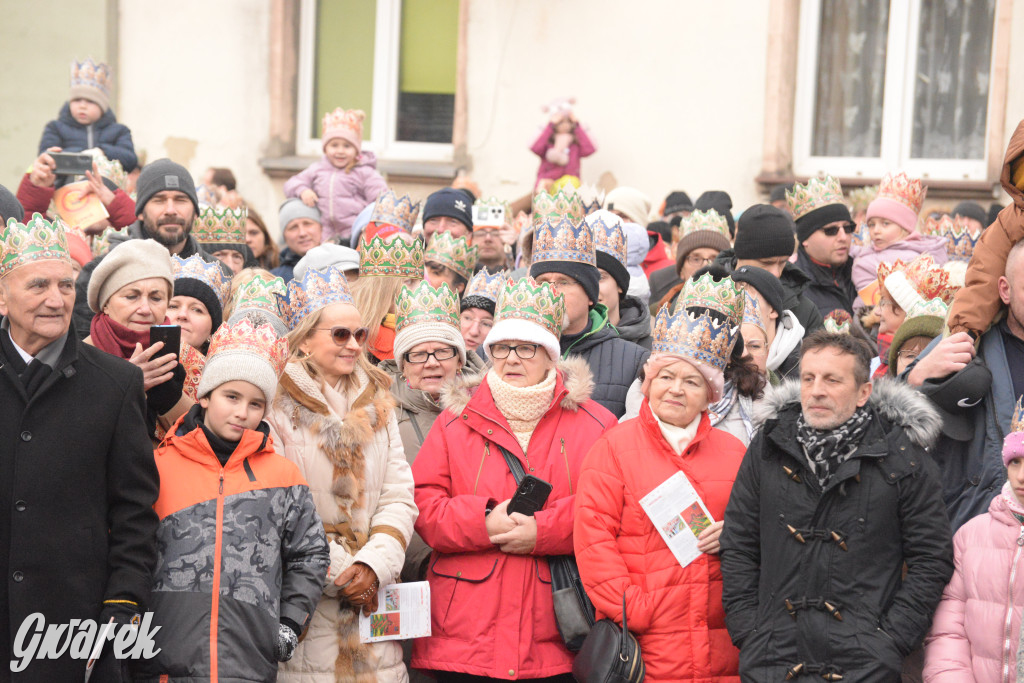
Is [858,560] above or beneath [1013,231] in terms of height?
beneath

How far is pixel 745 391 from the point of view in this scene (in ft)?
17.2

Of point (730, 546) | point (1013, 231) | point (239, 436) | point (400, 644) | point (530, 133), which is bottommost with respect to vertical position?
point (400, 644)

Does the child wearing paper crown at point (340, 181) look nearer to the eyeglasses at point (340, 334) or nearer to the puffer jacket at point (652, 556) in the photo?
the eyeglasses at point (340, 334)

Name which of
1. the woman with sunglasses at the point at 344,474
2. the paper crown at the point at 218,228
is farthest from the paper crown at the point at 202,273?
the paper crown at the point at 218,228

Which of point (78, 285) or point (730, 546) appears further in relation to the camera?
point (78, 285)

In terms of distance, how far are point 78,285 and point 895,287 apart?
4050mm

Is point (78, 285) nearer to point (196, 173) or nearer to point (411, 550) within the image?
point (411, 550)

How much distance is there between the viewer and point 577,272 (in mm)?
5906

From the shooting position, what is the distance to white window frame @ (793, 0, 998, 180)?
42.4 ft

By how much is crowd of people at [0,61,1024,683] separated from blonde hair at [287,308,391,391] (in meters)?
0.01

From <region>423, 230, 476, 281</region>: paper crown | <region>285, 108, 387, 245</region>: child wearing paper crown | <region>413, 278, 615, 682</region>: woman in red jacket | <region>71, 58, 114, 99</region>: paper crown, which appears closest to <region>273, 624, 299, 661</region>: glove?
<region>413, 278, 615, 682</region>: woman in red jacket

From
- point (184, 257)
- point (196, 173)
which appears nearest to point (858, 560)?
point (184, 257)

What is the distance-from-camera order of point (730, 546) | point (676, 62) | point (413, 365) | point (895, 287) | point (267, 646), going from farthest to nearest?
point (676, 62)
point (895, 287)
point (413, 365)
point (730, 546)
point (267, 646)

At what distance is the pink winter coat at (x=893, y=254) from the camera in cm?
820
